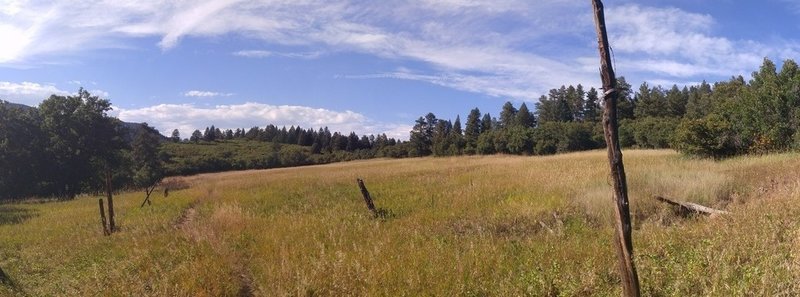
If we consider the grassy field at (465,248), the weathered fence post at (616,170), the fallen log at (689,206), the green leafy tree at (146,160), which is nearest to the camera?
the weathered fence post at (616,170)

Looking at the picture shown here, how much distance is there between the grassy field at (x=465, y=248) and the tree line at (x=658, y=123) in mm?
2331

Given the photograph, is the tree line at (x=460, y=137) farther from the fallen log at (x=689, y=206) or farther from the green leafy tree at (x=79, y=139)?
the fallen log at (x=689, y=206)

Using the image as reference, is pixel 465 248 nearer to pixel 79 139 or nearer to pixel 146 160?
pixel 79 139

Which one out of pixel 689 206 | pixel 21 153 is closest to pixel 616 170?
pixel 689 206

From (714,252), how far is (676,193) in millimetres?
5912

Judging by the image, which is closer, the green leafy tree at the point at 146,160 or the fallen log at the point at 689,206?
the fallen log at the point at 689,206

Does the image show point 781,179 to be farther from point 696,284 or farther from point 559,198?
point 696,284

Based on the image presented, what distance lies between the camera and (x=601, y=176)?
50.5 feet

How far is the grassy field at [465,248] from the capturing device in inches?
228

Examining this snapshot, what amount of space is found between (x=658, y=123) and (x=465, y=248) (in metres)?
55.0

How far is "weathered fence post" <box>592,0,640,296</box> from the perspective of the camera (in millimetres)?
4582

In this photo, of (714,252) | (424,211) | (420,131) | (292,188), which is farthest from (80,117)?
(420,131)

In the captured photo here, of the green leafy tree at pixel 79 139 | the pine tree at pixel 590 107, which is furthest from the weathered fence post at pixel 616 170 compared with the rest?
the pine tree at pixel 590 107

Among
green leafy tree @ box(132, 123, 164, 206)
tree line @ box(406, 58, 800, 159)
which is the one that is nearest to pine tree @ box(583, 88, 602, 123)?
tree line @ box(406, 58, 800, 159)
